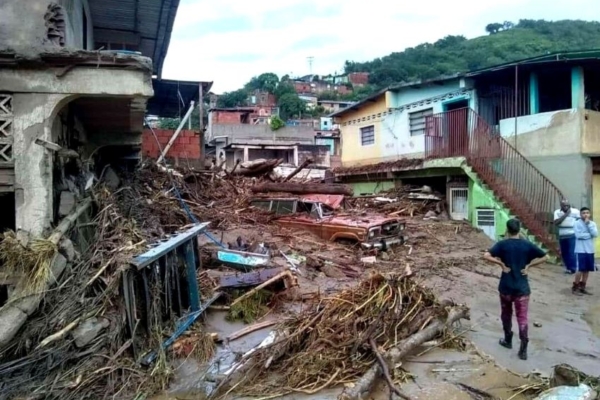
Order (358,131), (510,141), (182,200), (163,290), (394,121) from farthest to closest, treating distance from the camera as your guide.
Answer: (358,131) → (394,121) → (510,141) → (182,200) → (163,290)

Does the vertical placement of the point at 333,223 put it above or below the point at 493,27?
below

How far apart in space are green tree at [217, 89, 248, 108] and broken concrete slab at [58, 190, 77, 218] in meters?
58.8

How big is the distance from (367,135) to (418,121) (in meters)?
3.90

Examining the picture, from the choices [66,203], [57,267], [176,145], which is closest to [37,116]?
[66,203]

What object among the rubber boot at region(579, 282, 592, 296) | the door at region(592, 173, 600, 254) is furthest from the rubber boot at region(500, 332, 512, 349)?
the door at region(592, 173, 600, 254)

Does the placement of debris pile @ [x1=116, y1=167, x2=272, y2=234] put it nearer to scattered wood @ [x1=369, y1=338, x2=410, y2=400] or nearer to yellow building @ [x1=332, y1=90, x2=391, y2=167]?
scattered wood @ [x1=369, y1=338, x2=410, y2=400]

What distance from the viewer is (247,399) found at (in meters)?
5.32

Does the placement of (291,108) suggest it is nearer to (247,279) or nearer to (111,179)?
(111,179)

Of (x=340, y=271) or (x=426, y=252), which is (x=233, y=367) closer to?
(x=340, y=271)

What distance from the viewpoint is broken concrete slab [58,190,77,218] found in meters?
6.82

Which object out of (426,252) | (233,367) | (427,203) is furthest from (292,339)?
(427,203)

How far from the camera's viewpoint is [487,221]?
15.7 metres

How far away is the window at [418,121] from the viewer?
20208 mm

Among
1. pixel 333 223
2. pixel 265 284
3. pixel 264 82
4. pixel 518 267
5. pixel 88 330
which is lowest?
pixel 265 284
